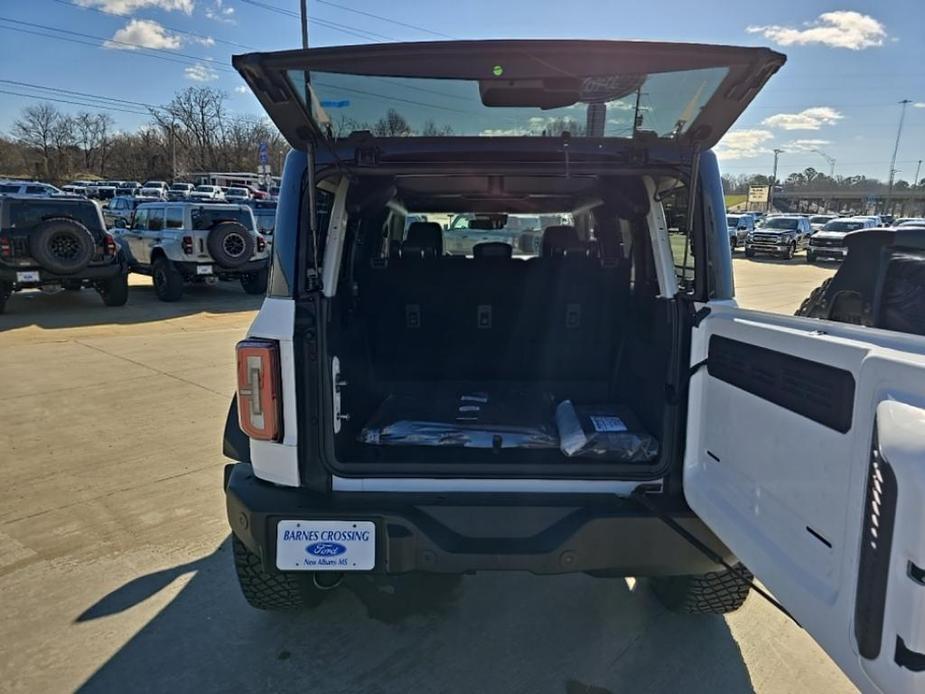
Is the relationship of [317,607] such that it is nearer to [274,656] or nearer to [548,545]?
[274,656]

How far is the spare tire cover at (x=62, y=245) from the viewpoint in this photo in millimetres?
10203

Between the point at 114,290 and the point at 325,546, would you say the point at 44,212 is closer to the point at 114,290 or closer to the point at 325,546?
the point at 114,290

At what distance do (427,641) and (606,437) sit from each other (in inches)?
43.2

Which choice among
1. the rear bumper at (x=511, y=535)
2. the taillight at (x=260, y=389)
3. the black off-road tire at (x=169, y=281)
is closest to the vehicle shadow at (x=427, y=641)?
the rear bumper at (x=511, y=535)

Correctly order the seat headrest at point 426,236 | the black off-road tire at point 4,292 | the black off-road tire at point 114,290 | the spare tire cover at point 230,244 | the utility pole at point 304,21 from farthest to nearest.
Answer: the utility pole at point 304,21 → the spare tire cover at point 230,244 → the black off-road tire at point 114,290 → the black off-road tire at point 4,292 → the seat headrest at point 426,236

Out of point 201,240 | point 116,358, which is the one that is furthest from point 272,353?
point 201,240

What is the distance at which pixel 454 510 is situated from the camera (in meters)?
2.14

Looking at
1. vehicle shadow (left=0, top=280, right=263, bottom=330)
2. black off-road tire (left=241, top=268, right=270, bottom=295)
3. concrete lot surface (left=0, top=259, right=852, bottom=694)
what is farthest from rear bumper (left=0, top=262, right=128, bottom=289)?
concrete lot surface (left=0, top=259, right=852, bottom=694)

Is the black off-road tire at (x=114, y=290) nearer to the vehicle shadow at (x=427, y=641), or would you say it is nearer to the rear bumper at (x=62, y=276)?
the rear bumper at (x=62, y=276)

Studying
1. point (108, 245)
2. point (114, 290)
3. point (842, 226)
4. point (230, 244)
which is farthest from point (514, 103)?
point (842, 226)

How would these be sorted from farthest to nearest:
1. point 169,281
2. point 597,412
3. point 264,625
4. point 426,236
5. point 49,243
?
point 169,281
point 49,243
point 426,236
point 597,412
point 264,625

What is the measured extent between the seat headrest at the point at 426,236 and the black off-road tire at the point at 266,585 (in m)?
2.20

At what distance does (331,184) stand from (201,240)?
11.0 meters

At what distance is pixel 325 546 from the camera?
210 cm
